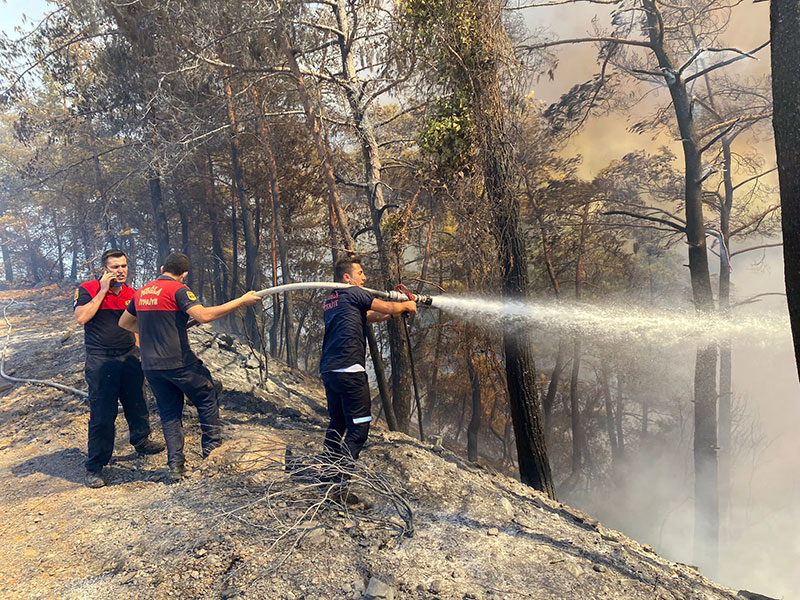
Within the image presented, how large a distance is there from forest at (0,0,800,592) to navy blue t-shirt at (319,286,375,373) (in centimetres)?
210

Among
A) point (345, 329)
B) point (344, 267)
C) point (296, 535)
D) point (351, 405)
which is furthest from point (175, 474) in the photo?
point (344, 267)

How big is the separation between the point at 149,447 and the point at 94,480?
29.2 inches

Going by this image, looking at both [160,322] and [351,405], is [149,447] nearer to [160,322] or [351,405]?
[160,322]

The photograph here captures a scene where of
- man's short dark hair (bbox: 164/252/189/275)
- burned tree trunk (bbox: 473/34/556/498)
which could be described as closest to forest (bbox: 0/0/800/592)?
burned tree trunk (bbox: 473/34/556/498)

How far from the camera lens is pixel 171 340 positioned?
424 cm

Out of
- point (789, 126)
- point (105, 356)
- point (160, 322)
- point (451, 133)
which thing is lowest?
point (105, 356)

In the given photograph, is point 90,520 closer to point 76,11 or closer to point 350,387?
point 350,387

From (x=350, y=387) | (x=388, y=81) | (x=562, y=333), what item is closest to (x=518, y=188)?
(x=350, y=387)

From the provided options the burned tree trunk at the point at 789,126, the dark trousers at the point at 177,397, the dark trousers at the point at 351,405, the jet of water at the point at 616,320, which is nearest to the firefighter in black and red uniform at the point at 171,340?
the dark trousers at the point at 177,397

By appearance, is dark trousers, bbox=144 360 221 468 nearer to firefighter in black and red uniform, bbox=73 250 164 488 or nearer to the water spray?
firefighter in black and red uniform, bbox=73 250 164 488

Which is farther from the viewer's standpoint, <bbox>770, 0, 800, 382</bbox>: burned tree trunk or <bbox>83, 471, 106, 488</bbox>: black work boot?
<bbox>83, 471, 106, 488</bbox>: black work boot

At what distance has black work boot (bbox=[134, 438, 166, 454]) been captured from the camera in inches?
195

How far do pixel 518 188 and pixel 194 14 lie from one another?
6352 mm

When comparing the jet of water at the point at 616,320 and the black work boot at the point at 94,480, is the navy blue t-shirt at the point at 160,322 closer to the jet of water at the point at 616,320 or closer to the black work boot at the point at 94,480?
the black work boot at the point at 94,480
